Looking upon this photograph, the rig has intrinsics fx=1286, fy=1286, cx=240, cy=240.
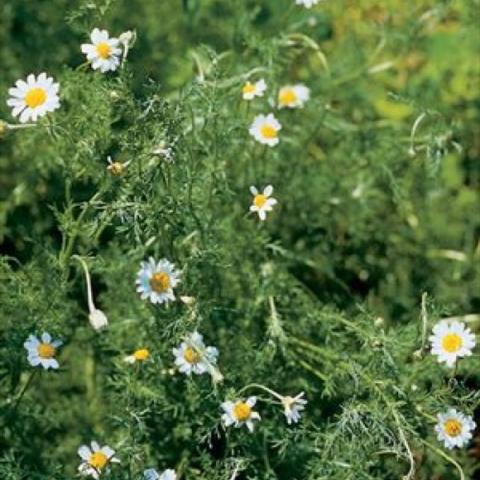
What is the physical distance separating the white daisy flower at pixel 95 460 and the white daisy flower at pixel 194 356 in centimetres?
23

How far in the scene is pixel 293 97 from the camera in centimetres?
336

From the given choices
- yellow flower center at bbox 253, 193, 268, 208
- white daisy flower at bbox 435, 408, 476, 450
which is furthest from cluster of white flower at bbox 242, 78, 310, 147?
white daisy flower at bbox 435, 408, 476, 450

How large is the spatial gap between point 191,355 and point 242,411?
15 centimetres

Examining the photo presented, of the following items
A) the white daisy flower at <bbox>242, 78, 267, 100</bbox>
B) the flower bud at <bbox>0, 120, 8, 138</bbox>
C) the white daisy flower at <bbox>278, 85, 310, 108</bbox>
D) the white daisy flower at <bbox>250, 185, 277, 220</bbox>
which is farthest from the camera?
the white daisy flower at <bbox>278, 85, 310, 108</bbox>

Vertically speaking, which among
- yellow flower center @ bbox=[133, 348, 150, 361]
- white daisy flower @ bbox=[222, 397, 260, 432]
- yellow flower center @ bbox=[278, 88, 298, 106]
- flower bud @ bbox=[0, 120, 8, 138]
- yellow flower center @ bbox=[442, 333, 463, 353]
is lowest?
white daisy flower @ bbox=[222, 397, 260, 432]

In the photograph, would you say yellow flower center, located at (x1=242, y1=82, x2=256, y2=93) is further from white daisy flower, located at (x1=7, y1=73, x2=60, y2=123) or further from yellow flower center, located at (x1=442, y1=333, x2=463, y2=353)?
yellow flower center, located at (x1=442, y1=333, x2=463, y2=353)

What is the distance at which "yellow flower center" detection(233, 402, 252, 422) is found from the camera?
260 centimetres

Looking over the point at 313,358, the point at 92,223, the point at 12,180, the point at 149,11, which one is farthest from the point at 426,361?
the point at 149,11

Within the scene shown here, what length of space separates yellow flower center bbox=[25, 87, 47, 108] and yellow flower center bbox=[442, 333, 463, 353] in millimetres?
956

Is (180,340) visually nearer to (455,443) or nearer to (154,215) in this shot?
(154,215)

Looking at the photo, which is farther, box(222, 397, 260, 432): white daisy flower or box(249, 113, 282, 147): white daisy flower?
box(249, 113, 282, 147): white daisy flower

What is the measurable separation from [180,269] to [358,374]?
448 mm

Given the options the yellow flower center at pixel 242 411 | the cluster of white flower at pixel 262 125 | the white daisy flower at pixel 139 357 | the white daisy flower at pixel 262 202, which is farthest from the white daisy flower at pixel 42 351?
the cluster of white flower at pixel 262 125

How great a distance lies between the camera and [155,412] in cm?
284
